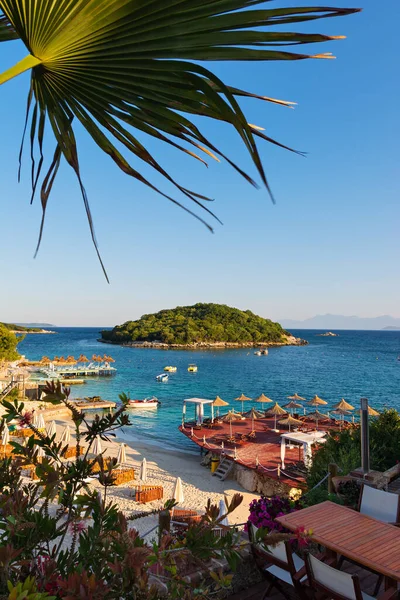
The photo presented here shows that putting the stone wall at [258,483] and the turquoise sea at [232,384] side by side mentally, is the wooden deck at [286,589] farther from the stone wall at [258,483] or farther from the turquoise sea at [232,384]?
the turquoise sea at [232,384]

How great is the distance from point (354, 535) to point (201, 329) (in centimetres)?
14044

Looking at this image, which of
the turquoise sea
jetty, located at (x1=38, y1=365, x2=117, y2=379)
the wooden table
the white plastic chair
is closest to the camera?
the wooden table

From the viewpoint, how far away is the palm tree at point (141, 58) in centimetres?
160

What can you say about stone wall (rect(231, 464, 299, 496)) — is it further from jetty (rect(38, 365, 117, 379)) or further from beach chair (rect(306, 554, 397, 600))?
jetty (rect(38, 365, 117, 379))

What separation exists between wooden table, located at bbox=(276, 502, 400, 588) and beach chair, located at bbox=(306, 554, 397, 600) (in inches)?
10.6

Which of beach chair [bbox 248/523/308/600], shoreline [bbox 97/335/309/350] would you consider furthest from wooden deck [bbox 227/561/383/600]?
shoreline [bbox 97/335/309/350]

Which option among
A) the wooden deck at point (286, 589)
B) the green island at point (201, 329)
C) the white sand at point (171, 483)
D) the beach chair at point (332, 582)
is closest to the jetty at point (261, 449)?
the white sand at point (171, 483)

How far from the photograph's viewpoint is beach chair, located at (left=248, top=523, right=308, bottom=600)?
13.7 feet

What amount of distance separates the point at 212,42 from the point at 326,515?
499 centimetres

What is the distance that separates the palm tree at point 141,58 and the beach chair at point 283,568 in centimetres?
380

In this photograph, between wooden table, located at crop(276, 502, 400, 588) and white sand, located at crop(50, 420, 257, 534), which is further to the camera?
white sand, located at crop(50, 420, 257, 534)

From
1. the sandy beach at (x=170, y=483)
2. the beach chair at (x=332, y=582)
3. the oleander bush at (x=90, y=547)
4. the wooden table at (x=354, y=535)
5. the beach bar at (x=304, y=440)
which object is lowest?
the sandy beach at (x=170, y=483)

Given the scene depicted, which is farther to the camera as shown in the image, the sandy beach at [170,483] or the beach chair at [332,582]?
the sandy beach at [170,483]

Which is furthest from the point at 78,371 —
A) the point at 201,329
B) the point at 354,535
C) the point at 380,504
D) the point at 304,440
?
the point at 201,329
